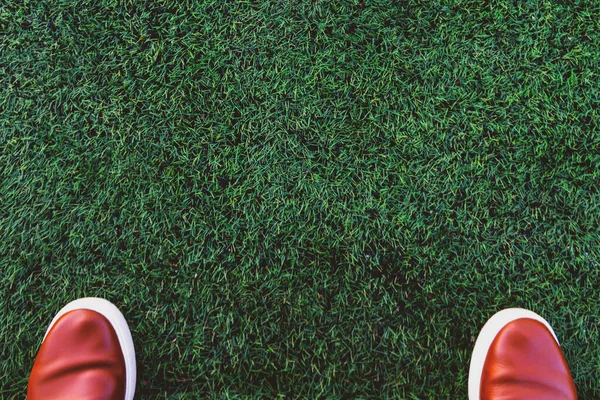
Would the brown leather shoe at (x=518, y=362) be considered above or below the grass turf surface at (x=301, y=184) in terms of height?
below

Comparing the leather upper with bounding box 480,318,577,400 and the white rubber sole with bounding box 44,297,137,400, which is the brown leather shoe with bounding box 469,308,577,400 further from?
the white rubber sole with bounding box 44,297,137,400

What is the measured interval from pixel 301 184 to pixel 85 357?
3.36 ft

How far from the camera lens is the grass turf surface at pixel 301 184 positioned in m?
1.58

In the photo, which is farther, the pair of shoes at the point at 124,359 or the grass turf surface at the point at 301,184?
the grass turf surface at the point at 301,184

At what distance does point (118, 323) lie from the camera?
1539 mm

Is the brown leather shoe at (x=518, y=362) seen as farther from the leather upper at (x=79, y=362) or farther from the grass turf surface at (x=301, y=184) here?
the leather upper at (x=79, y=362)

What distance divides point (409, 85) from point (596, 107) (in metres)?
0.77

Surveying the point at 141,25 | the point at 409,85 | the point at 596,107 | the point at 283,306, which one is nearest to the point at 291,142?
the point at 409,85

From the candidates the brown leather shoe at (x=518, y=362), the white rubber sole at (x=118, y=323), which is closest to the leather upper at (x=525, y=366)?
the brown leather shoe at (x=518, y=362)

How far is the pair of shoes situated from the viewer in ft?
4.86

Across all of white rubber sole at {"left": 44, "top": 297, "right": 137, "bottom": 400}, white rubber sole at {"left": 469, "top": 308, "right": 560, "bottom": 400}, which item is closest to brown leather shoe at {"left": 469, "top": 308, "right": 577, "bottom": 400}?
white rubber sole at {"left": 469, "top": 308, "right": 560, "bottom": 400}

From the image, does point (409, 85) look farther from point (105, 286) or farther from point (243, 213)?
point (105, 286)

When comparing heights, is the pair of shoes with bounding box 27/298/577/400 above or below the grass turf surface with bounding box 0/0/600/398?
below

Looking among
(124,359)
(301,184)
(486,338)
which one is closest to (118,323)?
(124,359)
